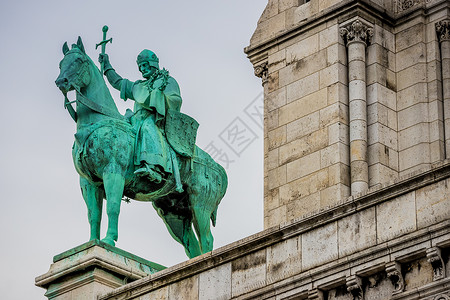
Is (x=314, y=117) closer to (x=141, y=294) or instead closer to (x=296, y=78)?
(x=296, y=78)

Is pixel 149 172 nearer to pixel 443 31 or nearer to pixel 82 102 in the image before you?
pixel 82 102

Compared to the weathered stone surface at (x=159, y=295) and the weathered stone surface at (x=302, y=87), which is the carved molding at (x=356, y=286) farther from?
the weathered stone surface at (x=302, y=87)

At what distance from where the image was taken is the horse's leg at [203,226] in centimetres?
2692

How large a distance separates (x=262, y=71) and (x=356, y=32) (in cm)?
231

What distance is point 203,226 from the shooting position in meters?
27.0

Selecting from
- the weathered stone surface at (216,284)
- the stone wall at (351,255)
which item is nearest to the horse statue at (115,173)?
the weathered stone surface at (216,284)

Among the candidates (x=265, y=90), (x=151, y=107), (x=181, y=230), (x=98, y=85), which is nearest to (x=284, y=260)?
(x=151, y=107)

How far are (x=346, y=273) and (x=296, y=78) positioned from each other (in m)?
10.4

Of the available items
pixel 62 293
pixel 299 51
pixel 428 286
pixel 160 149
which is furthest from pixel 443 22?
pixel 428 286

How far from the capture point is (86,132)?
25.4 metres

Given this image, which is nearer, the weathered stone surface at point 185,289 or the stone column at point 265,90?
the weathered stone surface at point 185,289

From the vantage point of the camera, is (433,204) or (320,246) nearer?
(433,204)

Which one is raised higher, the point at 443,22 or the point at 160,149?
the point at 443,22

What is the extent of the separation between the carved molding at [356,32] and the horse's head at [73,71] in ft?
16.0
